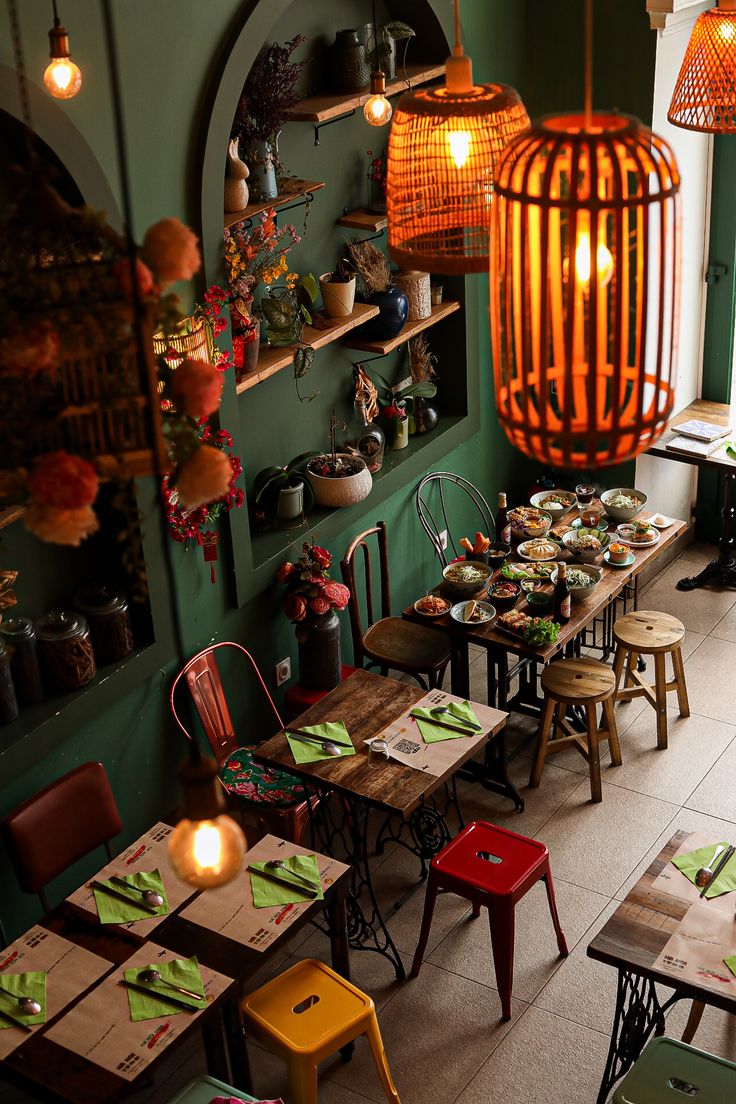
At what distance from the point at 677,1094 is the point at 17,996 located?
2.06m

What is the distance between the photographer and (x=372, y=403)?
688 cm

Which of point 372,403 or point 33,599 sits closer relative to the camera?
point 33,599

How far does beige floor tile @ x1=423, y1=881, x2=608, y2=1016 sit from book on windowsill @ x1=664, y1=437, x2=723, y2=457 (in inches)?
113

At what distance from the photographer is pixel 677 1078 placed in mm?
4039

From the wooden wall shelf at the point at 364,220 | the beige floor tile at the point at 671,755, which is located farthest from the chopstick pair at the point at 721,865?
the wooden wall shelf at the point at 364,220

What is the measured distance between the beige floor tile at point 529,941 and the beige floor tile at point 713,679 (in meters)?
1.62

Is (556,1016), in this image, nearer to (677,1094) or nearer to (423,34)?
(677,1094)

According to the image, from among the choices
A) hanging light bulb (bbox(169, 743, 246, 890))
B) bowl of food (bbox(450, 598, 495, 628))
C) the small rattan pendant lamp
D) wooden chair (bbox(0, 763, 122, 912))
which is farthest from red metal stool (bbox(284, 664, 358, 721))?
hanging light bulb (bbox(169, 743, 246, 890))

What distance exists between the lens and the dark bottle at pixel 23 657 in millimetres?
4969

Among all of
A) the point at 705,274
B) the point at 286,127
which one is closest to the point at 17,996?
the point at 286,127

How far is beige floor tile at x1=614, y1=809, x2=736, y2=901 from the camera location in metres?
5.81

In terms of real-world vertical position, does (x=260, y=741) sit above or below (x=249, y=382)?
below

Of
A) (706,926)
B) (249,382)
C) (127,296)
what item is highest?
(127,296)

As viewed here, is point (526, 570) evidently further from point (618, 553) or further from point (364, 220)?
point (364, 220)
